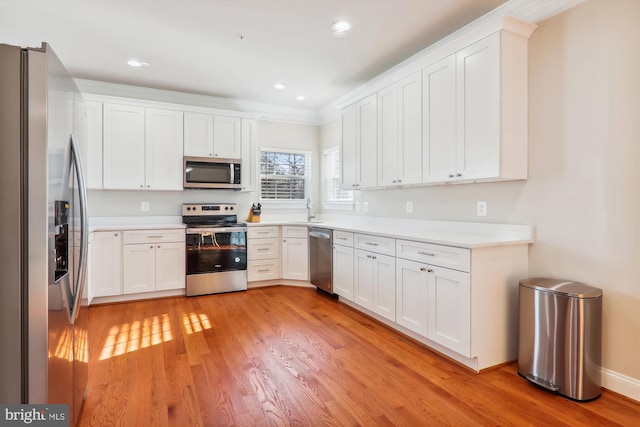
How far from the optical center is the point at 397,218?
13.1 feet

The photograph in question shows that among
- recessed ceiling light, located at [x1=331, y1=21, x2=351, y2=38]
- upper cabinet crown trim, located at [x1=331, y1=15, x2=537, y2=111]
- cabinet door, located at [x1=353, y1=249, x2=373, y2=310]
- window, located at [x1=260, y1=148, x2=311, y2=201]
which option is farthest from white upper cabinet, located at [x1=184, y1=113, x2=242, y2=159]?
cabinet door, located at [x1=353, y1=249, x2=373, y2=310]

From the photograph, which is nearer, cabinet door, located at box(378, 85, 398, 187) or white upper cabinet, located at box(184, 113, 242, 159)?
cabinet door, located at box(378, 85, 398, 187)

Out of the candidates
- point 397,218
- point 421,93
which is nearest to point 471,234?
point 397,218

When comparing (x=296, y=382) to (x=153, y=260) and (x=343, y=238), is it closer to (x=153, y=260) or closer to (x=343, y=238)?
(x=343, y=238)

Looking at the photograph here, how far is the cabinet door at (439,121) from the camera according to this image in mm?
2844

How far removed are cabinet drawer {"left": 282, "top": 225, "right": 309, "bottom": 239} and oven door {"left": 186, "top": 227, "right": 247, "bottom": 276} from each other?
0.55 metres

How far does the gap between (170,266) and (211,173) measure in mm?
1330

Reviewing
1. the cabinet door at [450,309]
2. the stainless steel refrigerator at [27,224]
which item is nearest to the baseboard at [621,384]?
the cabinet door at [450,309]

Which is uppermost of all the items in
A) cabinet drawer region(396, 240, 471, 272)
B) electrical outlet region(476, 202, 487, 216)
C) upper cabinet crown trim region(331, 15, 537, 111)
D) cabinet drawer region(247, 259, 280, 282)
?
upper cabinet crown trim region(331, 15, 537, 111)

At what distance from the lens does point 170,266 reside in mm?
4273

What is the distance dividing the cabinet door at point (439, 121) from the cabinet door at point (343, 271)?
1.23m

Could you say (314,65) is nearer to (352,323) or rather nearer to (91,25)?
(91,25)

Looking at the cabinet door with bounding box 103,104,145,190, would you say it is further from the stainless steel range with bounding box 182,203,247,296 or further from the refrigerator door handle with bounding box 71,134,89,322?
the refrigerator door handle with bounding box 71,134,89,322

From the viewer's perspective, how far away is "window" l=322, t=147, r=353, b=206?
5286mm
